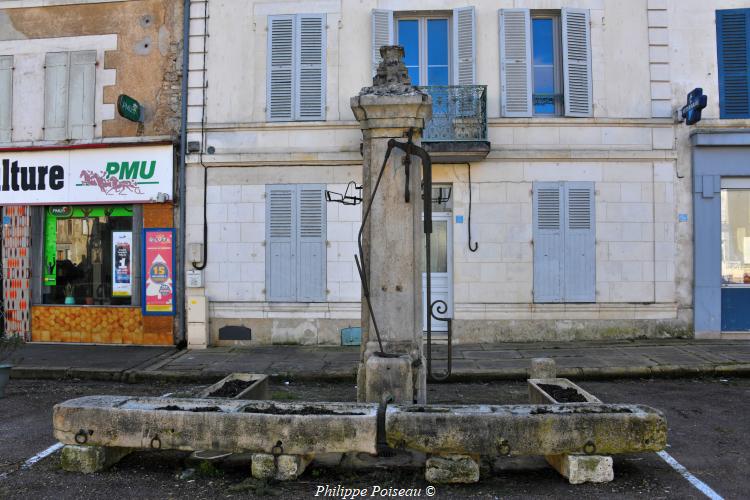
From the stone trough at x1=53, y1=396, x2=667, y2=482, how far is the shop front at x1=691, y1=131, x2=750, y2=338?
23.9ft

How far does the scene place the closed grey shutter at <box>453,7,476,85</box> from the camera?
35.9ft

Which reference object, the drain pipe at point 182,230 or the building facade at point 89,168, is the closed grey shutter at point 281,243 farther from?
the building facade at point 89,168

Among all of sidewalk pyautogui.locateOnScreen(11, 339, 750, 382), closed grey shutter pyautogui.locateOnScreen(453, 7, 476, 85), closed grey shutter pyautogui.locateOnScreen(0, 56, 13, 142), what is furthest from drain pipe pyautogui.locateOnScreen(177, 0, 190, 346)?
closed grey shutter pyautogui.locateOnScreen(453, 7, 476, 85)

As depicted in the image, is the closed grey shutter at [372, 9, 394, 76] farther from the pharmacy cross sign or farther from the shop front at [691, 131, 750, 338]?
the shop front at [691, 131, 750, 338]

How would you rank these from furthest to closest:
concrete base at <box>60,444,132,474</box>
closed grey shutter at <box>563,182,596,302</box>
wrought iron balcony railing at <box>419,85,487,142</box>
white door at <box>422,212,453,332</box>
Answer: white door at <box>422,212,453,332</box> < closed grey shutter at <box>563,182,596,302</box> < wrought iron balcony railing at <box>419,85,487,142</box> < concrete base at <box>60,444,132,474</box>

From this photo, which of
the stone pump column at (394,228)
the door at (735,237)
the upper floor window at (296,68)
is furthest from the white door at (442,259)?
the stone pump column at (394,228)

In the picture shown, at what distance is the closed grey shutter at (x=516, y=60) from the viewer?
10953 millimetres

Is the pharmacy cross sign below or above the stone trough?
above

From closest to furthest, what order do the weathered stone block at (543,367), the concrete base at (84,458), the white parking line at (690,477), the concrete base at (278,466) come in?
1. the white parking line at (690,477)
2. the concrete base at (278,466)
3. the concrete base at (84,458)
4. the weathered stone block at (543,367)

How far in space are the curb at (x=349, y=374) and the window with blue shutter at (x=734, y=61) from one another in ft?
16.3

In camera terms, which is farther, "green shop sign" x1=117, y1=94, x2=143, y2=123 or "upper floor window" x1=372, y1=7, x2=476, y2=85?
"upper floor window" x1=372, y1=7, x2=476, y2=85

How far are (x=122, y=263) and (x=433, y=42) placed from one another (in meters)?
7.34

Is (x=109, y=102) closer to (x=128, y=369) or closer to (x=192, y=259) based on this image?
(x=192, y=259)

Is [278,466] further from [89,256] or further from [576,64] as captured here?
[576,64]
